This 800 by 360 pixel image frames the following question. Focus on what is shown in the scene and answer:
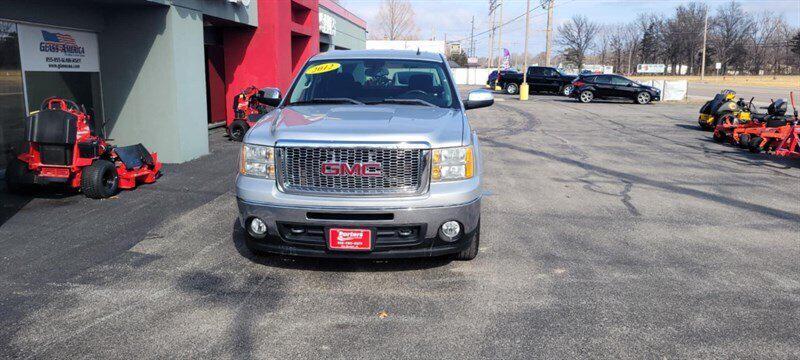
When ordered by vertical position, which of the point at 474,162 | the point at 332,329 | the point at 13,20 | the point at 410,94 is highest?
the point at 13,20

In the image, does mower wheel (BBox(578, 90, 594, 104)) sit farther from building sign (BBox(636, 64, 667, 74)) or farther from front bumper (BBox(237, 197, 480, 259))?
building sign (BBox(636, 64, 667, 74))

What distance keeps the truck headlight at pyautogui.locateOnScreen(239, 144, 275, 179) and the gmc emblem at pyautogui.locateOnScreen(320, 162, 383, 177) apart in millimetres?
432

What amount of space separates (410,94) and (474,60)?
240 ft

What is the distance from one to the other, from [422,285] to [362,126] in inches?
51.3

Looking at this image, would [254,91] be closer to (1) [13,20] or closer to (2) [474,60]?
(1) [13,20]

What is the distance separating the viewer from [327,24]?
2286 centimetres

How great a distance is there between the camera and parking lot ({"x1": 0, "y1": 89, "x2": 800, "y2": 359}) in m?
3.56

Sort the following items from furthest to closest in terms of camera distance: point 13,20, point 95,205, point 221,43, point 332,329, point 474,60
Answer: point 474,60 < point 221,43 < point 13,20 < point 95,205 < point 332,329

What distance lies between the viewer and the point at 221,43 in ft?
51.8

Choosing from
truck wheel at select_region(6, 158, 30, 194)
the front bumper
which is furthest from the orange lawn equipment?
truck wheel at select_region(6, 158, 30, 194)

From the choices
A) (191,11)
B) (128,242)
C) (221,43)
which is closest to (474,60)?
(221,43)

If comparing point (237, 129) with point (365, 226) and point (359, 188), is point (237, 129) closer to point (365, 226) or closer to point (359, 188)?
point (359, 188)

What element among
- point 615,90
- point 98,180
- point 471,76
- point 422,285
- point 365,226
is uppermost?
point 471,76

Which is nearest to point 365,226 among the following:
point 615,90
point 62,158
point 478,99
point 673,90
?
point 478,99
